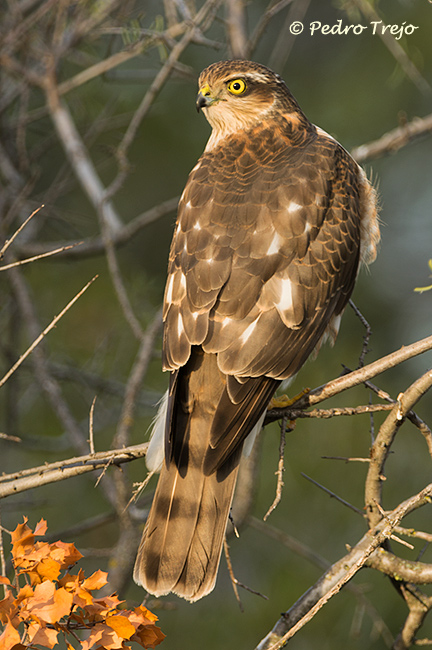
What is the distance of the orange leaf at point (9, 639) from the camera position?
152cm

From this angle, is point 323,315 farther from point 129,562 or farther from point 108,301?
point 108,301

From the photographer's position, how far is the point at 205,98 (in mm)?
3469

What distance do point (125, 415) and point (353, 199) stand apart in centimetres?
138

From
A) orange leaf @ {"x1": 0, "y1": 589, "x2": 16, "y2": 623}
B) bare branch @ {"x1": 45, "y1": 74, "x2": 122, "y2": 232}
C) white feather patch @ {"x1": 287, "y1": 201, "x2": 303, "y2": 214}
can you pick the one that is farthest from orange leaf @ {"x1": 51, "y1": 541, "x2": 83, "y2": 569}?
bare branch @ {"x1": 45, "y1": 74, "x2": 122, "y2": 232}

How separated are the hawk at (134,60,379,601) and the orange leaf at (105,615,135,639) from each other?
0.93 meters

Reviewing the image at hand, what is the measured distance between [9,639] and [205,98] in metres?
2.55

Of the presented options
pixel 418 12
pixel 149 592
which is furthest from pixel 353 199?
pixel 418 12

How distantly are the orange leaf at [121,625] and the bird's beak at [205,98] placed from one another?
242cm

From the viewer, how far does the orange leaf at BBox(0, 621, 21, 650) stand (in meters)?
1.52

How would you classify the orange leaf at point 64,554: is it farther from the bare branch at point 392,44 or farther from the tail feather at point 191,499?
the bare branch at point 392,44

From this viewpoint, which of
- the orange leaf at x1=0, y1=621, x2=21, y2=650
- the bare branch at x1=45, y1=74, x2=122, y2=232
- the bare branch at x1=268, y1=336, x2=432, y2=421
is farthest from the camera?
the bare branch at x1=45, y1=74, x2=122, y2=232

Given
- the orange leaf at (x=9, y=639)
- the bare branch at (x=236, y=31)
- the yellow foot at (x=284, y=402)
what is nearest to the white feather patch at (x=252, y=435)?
the yellow foot at (x=284, y=402)

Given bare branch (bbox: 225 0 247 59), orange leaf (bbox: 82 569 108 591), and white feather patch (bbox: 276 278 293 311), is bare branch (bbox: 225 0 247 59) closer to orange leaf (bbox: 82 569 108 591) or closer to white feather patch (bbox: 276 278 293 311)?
white feather patch (bbox: 276 278 293 311)

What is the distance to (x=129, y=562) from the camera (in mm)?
3650
